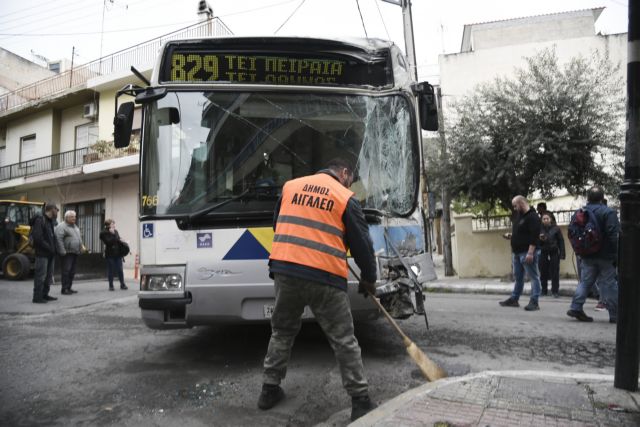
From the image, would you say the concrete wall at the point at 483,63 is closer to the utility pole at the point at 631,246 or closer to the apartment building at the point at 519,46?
the apartment building at the point at 519,46

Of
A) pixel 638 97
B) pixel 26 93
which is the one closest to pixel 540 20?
pixel 638 97

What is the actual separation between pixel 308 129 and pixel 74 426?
2.88 metres

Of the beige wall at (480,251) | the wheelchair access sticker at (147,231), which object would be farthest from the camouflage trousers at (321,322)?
the beige wall at (480,251)

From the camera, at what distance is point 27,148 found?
22125 millimetres

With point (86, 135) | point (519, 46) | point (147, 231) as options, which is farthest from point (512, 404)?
point (86, 135)

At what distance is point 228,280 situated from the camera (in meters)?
3.68

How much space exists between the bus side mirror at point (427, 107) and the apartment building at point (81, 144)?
1376cm

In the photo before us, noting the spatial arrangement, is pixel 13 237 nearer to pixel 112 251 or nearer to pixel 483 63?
pixel 112 251

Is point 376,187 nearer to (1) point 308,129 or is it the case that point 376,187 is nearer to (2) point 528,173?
(1) point 308,129

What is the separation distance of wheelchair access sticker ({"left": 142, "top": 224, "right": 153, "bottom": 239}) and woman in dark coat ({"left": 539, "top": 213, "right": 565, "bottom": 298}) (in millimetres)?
7372

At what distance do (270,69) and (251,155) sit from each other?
858 millimetres

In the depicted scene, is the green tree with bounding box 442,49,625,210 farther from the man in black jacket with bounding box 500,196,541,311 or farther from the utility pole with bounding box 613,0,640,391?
the utility pole with bounding box 613,0,640,391

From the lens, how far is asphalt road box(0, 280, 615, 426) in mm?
3029

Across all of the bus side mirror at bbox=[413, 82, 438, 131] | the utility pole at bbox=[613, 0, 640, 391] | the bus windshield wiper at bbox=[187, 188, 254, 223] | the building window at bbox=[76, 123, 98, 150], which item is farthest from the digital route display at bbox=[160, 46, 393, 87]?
the building window at bbox=[76, 123, 98, 150]
